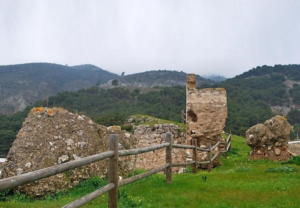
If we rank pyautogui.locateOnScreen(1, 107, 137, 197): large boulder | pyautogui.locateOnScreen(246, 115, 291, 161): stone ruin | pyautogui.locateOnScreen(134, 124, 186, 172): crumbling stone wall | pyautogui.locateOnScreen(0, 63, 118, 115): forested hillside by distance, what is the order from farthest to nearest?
1. pyautogui.locateOnScreen(0, 63, 118, 115): forested hillside
2. pyautogui.locateOnScreen(134, 124, 186, 172): crumbling stone wall
3. pyautogui.locateOnScreen(246, 115, 291, 161): stone ruin
4. pyautogui.locateOnScreen(1, 107, 137, 197): large boulder

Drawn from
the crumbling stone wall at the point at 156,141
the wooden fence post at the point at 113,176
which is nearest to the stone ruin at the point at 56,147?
the wooden fence post at the point at 113,176

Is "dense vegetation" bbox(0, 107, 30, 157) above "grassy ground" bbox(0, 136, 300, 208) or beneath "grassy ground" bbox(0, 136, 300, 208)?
beneath

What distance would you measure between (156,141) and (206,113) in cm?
527

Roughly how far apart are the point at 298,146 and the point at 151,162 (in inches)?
483

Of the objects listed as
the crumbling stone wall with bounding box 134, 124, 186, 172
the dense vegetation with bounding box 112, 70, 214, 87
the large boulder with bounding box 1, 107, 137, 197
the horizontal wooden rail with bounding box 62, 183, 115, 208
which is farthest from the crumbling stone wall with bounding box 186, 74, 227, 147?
the dense vegetation with bounding box 112, 70, 214, 87

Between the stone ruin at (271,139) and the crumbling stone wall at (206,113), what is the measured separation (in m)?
1.80

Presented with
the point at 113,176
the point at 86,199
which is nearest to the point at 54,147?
the point at 113,176

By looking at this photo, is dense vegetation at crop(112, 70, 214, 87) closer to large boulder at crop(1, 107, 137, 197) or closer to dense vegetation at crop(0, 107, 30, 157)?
dense vegetation at crop(0, 107, 30, 157)

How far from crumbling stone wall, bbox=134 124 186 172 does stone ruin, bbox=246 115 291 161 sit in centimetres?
552

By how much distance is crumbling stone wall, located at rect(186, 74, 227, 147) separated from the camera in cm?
1512

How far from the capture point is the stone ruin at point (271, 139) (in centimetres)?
1339

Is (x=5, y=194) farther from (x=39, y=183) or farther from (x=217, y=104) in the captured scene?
(x=217, y=104)

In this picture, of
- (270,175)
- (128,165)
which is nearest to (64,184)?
(128,165)

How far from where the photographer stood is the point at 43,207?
5438mm
